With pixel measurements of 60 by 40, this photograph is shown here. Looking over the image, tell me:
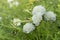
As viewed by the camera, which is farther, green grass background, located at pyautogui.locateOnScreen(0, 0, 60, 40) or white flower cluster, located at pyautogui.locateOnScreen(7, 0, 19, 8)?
white flower cluster, located at pyautogui.locateOnScreen(7, 0, 19, 8)

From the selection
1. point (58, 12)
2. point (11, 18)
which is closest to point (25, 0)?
point (11, 18)

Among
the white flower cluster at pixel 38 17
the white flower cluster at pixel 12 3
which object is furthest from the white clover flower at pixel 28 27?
the white flower cluster at pixel 12 3

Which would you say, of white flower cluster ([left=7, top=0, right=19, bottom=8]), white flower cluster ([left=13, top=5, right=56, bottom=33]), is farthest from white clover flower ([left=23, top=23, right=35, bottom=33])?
white flower cluster ([left=7, top=0, right=19, bottom=8])

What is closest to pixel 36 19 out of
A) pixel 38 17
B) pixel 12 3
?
pixel 38 17

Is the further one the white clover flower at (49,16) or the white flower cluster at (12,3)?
the white flower cluster at (12,3)

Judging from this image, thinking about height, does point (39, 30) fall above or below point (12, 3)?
below

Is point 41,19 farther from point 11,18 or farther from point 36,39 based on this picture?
point 11,18

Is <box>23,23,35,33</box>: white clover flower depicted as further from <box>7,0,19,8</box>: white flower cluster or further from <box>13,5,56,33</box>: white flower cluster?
<box>7,0,19,8</box>: white flower cluster

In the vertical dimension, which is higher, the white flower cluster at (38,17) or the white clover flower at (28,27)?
the white flower cluster at (38,17)

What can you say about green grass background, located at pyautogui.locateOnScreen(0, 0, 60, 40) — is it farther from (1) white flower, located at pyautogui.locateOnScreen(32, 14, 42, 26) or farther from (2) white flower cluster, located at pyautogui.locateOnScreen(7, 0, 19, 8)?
(2) white flower cluster, located at pyautogui.locateOnScreen(7, 0, 19, 8)

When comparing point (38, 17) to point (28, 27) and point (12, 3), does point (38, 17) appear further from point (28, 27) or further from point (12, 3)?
point (12, 3)

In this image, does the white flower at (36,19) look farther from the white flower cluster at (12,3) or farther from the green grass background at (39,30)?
the white flower cluster at (12,3)

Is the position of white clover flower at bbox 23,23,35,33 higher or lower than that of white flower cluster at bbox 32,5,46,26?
lower
